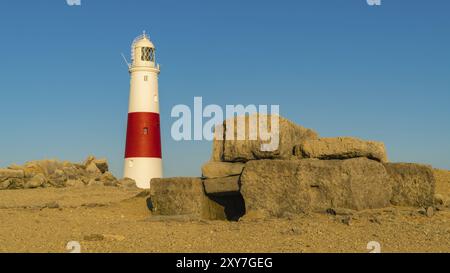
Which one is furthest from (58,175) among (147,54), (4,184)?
(147,54)

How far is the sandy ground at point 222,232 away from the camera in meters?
7.86

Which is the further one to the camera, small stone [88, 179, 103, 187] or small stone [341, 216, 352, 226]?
small stone [88, 179, 103, 187]

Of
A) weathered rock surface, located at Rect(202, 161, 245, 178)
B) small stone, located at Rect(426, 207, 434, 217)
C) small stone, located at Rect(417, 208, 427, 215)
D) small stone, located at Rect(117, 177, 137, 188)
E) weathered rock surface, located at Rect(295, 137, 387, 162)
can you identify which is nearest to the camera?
small stone, located at Rect(426, 207, 434, 217)

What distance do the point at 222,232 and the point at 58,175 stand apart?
576 inches

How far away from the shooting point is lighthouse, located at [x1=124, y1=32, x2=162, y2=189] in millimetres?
24812

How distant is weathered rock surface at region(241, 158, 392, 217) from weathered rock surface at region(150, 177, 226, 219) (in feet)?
3.87

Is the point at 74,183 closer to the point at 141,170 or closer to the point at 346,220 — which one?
the point at 141,170

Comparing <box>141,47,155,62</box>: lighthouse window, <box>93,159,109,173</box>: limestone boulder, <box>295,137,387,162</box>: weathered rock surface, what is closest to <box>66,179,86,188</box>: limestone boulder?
<box>93,159,109,173</box>: limestone boulder

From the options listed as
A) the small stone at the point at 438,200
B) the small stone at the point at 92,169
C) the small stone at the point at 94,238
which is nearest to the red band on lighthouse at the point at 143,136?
the small stone at the point at 92,169

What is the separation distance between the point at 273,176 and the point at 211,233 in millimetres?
2360

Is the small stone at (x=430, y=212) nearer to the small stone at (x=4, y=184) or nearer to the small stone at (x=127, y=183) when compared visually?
the small stone at (x=127, y=183)

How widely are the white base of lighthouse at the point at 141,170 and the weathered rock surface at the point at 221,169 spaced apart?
12615mm

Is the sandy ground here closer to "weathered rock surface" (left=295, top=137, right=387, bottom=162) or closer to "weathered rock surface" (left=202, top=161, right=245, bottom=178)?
"weathered rock surface" (left=295, top=137, right=387, bottom=162)
